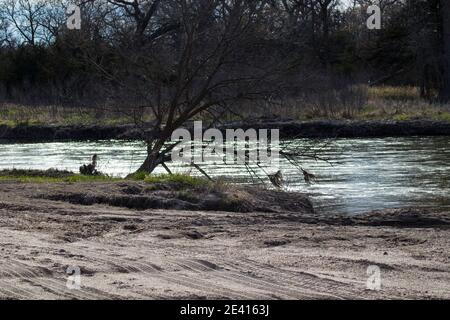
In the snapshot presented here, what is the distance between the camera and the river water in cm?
1828

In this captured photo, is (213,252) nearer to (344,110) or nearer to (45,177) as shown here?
(45,177)

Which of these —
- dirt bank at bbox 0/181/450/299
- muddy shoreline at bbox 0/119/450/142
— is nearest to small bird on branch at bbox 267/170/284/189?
dirt bank at bbox 0/181/450/299

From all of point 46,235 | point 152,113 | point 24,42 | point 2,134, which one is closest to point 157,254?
point 46,235

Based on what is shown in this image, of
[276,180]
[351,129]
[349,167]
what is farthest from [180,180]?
[351,129]

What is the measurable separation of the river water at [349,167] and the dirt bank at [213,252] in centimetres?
337

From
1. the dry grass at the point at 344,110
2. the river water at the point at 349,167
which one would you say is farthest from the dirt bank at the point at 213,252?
the dry grass at the point at 344,110

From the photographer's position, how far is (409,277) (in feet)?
28.9

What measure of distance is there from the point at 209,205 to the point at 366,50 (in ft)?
134

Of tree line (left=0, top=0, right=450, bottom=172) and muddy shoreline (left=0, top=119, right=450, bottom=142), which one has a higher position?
tree line (left=0, top=0, right=450, bottom=172)

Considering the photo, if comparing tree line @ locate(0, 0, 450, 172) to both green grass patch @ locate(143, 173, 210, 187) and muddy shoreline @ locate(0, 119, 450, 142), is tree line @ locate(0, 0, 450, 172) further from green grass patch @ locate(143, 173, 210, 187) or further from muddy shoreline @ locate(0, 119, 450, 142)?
muddy shoreline @ locate(0, 119, 450, 142)

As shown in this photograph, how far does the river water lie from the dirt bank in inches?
133

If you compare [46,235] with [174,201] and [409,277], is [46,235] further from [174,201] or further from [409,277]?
[409,277]

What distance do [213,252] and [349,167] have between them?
15108 mm
